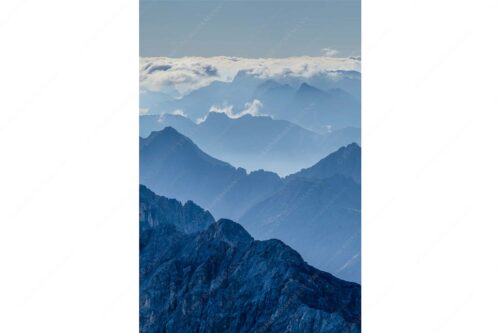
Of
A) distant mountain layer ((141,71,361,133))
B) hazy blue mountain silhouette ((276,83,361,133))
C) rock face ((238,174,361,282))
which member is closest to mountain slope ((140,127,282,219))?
rock face ((238,174,361,282))

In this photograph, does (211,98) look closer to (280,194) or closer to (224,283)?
(280,194)

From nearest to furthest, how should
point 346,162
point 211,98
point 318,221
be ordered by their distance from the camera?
1. point 346,162
2. point 318,221
3. point 211,98

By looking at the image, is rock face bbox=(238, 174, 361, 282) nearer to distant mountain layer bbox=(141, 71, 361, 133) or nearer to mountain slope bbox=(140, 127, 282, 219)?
mountain slope bbox=(140, 127, 282, 219)

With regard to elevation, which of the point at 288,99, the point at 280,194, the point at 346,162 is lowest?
the point at 280,194

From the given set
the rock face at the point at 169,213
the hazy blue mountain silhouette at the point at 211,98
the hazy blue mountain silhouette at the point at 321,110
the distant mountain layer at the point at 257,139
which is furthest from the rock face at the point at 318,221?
the hazy blue mountain silhouette at the point at 211,98

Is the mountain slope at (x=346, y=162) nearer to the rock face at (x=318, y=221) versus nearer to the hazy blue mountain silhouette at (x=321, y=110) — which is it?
the rock face at (x=318, y=221)

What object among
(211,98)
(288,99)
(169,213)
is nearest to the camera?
(288,99)

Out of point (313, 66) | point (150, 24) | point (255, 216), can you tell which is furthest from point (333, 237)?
point (150, 24)

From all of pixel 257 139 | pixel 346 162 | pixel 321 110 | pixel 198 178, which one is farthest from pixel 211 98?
pixel 346 162
